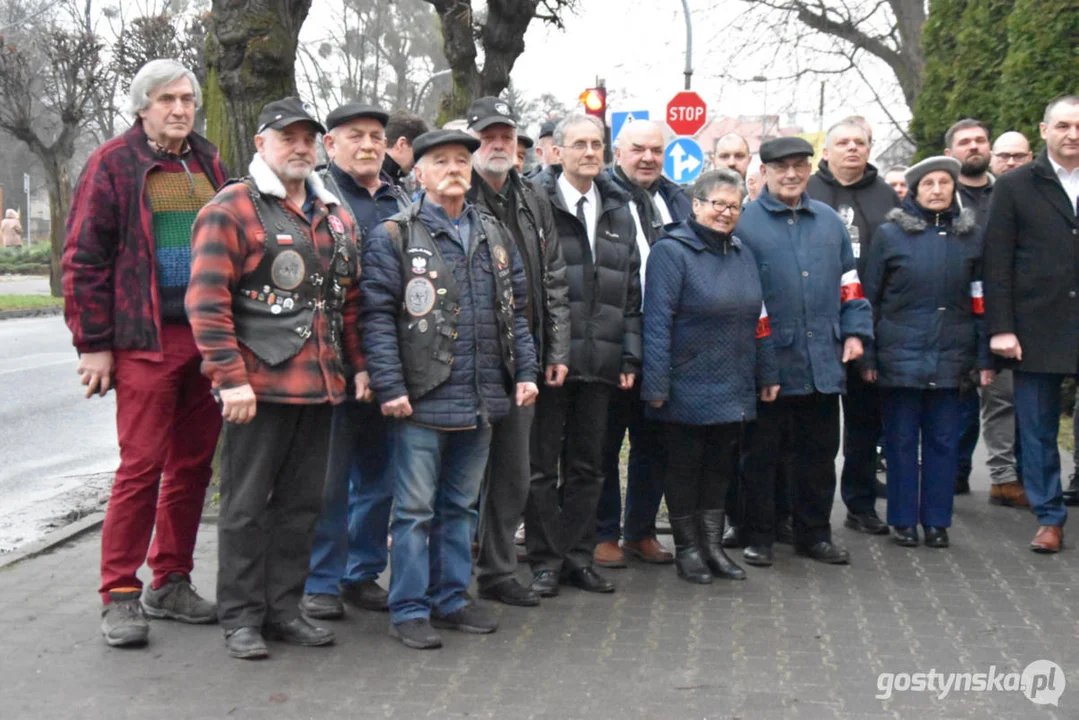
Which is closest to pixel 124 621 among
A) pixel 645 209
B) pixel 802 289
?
pixel 645 209

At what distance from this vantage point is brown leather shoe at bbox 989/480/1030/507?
837cm

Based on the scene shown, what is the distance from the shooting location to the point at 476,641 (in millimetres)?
5461

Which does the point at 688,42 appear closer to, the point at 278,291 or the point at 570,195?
the point at 570,195

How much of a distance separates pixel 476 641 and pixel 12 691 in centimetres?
178

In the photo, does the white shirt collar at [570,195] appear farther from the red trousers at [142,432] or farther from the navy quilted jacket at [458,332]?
the red trousers at [142,432]

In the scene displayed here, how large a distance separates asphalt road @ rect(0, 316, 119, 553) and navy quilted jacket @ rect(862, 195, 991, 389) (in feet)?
16.3

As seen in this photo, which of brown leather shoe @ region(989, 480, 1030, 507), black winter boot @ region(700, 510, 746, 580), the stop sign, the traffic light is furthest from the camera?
the stop sign

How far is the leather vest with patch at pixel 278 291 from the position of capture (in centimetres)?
506

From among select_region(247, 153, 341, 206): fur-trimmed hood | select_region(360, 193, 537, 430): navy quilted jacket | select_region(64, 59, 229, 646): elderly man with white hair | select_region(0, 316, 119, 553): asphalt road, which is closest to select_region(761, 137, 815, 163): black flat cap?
select_region(360, 193, 537, 430): navy quilted jacket

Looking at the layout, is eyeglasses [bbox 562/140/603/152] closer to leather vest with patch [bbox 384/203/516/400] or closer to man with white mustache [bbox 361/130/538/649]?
man with white mustache [bbox 361/130/538/649]

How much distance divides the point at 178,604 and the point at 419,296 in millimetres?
1688

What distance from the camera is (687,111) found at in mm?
21438

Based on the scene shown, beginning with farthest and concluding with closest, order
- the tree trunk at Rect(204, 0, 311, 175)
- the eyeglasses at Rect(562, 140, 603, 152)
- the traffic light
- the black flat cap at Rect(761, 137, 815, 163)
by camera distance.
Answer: the traffic light < the tree trunk at Rect(204, 0, 311, 175) < the black flat cap at Rect(761, 137, 815, 163) < the eyeglasses at Rect(562, 140, 603, 152)

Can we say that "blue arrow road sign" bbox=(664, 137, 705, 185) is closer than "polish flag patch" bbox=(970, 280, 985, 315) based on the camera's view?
No
